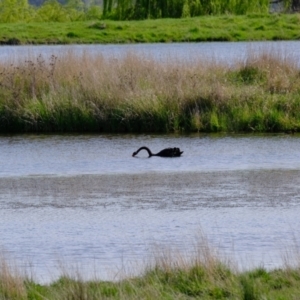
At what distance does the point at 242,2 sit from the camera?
55.4 m

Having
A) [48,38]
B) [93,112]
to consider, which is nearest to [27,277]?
[93,112]

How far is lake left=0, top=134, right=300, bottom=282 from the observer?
34.5ft

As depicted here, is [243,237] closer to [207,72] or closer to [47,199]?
[47,199]

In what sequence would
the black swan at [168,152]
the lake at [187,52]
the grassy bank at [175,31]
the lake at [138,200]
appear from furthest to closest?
the grassy bank at [175,31] < the lake at [187,52] < the black swan at [168,152] < the lake at [138,200]

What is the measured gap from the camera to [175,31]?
51281mm

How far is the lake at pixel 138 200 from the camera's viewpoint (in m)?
10.5

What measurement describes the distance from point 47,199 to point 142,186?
56.4 inches

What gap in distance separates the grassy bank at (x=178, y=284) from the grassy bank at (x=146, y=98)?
12.1 m

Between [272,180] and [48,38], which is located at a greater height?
[272,180]

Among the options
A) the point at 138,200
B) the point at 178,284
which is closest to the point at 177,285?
the point at 178,284

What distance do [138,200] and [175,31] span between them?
3783 cm

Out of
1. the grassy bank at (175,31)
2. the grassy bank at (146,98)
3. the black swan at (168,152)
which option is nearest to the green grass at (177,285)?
the black swan at (168,152)

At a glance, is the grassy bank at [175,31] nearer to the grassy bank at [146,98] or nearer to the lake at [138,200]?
the grassy bank at [146,98]

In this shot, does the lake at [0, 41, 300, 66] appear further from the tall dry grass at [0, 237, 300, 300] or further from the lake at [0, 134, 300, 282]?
the tall dry grass at [0, 237, 300, 300]
